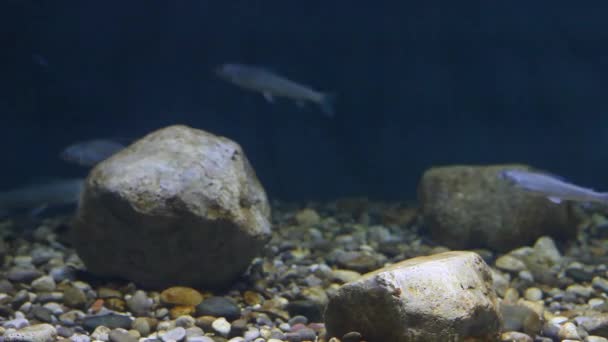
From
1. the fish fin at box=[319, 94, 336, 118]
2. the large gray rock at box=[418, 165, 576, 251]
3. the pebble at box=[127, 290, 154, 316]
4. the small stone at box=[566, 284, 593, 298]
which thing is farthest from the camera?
the fish fin at box=[319, 94, 336, 118]

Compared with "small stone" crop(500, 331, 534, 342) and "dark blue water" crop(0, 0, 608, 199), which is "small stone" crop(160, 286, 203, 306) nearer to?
"small stone" crop(500, 331, 534, 342)

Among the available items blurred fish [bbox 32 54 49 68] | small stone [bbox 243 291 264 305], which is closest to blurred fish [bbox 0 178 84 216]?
small stone [bbox 243 291 264 305]

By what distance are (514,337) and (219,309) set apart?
7.10 feet

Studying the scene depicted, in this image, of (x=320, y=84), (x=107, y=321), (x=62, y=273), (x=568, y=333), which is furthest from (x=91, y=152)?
(x=568, y=333)

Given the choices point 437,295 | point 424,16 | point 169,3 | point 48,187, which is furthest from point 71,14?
point 437,295

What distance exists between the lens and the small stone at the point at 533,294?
5.18m

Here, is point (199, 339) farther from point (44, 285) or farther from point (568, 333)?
point (568, 333)

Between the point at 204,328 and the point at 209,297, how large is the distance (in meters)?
0.65

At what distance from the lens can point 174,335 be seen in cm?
396

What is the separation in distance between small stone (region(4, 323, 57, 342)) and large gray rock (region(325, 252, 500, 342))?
5.87 feet

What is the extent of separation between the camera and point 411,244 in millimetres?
7180

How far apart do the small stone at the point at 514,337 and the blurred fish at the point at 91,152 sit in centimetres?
510

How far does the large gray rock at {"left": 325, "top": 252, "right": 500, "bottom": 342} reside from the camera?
3.35 meters

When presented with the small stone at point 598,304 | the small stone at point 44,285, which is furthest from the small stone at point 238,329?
the small stone at point 598,304
